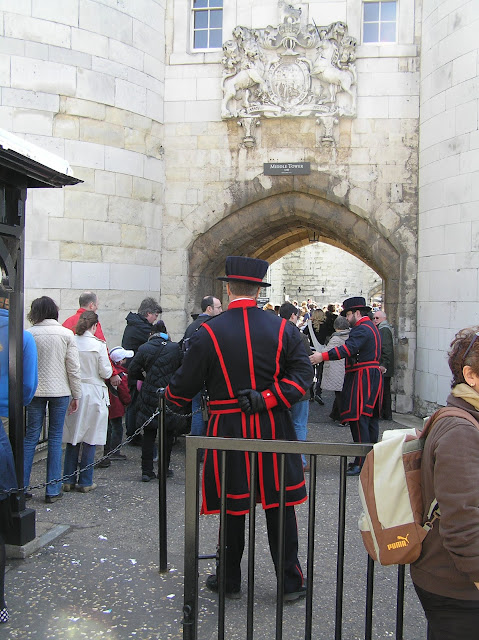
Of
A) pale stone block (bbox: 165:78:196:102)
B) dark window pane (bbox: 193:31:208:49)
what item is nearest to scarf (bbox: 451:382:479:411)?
pale stone block (bbox: 165:78:196:102)

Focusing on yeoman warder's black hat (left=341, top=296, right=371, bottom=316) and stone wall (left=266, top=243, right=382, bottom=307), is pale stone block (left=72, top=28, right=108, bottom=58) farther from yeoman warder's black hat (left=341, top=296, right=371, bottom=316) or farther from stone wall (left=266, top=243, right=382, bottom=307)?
stone wall (left=266, top=243, right=382, bottom=307)

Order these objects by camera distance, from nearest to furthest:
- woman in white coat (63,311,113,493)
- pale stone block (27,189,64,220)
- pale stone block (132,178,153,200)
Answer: woman in white coat (63,311,113,493)
pale stone block (27,189,64,220)
pale stone block (132,178,153,200)

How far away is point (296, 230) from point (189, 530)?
10556mm

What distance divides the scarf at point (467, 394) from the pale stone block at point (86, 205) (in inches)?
294

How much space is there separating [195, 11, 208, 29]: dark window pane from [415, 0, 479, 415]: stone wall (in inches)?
130

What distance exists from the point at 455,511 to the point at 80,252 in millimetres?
7641

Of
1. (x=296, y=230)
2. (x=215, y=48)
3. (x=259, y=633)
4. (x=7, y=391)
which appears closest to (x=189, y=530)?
(x=259, y=633)

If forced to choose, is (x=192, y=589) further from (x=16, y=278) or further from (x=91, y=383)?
(x=91, y=383)

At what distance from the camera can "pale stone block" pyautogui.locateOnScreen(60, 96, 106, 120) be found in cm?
863

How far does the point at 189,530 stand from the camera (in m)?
2.67

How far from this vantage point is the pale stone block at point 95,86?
8.70 m

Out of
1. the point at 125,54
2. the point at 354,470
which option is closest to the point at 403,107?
the point at 125,54

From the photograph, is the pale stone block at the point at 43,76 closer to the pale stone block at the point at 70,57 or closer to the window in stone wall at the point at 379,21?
the pale stone block at the point at 70,57

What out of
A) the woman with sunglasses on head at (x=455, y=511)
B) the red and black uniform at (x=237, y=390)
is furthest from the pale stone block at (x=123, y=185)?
the woman with sunglasses on head at (x=455, y=511)
